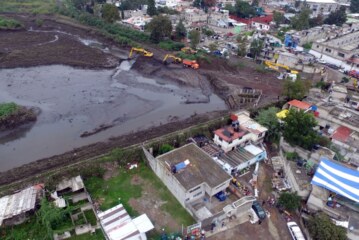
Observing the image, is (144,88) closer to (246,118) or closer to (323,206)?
(246,118)

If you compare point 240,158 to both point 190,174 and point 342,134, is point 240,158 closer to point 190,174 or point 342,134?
point 190,174

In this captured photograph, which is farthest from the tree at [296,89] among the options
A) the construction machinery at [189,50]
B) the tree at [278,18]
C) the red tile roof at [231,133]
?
the tree at [278,18]

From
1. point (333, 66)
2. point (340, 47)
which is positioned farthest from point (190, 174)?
point (340, 47)

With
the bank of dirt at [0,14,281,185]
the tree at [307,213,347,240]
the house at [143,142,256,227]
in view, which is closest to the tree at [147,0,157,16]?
the bank of dirt at [0,14,281,185]

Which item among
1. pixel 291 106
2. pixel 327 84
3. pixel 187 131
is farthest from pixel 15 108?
pixel 327 84

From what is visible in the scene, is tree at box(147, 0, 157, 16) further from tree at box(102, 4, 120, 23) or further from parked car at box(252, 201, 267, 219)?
parked car at box(252, 201, 267, 219)

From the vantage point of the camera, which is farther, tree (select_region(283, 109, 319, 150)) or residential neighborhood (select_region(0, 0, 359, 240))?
tree (select_region(283, 109, 319, 150))
